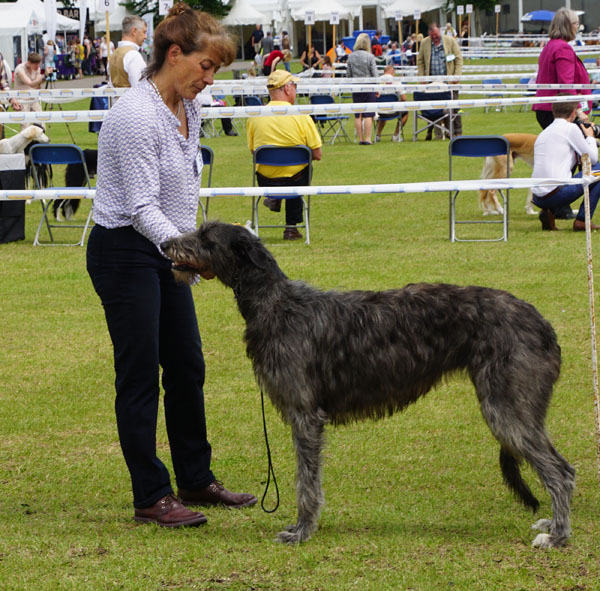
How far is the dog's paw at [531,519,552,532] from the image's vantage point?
385 cm

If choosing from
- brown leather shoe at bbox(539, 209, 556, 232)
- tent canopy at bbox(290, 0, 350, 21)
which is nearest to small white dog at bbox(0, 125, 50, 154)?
brown leather shoe at bbox(539, 209, 556, 232)

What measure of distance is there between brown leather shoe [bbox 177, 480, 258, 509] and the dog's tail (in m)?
1.14

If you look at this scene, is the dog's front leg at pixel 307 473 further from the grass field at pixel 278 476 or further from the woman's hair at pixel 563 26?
the woman's hair at pixel 563 26

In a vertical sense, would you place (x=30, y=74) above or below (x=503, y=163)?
A: above

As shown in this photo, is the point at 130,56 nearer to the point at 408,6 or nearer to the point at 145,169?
the point at 145,169

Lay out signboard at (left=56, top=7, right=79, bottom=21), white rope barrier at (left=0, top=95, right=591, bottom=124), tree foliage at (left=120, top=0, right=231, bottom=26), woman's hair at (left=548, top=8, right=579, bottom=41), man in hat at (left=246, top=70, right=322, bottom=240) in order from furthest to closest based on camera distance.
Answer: signboard at (left=56, top=7, right=79, bottom=21)
tree foliage at (left=120, top=0, right=231, bottom=26)
woman's hair at (left=548, top=8, right=579, bottom=41)
man in hat at (left=246, top=70, right=322, bottom=240)
white rope barrier at (left=0, top=95, right=591, bottom=124)

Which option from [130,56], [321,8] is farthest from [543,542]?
[321,8]

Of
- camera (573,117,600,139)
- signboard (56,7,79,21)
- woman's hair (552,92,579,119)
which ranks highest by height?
signboard (56,7,79,21)

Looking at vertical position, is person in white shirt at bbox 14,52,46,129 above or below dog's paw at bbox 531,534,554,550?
above

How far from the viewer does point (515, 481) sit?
13.3ft

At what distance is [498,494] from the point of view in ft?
14.1

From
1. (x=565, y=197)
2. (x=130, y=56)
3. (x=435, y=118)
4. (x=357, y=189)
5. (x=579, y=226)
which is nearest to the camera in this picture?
(x=357, y=189)

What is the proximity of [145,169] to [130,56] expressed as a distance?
8.89 m

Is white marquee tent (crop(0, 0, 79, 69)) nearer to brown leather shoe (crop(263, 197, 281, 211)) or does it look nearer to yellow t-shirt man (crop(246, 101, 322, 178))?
brown leather shoe (crop(263, 197, 281, 211))
